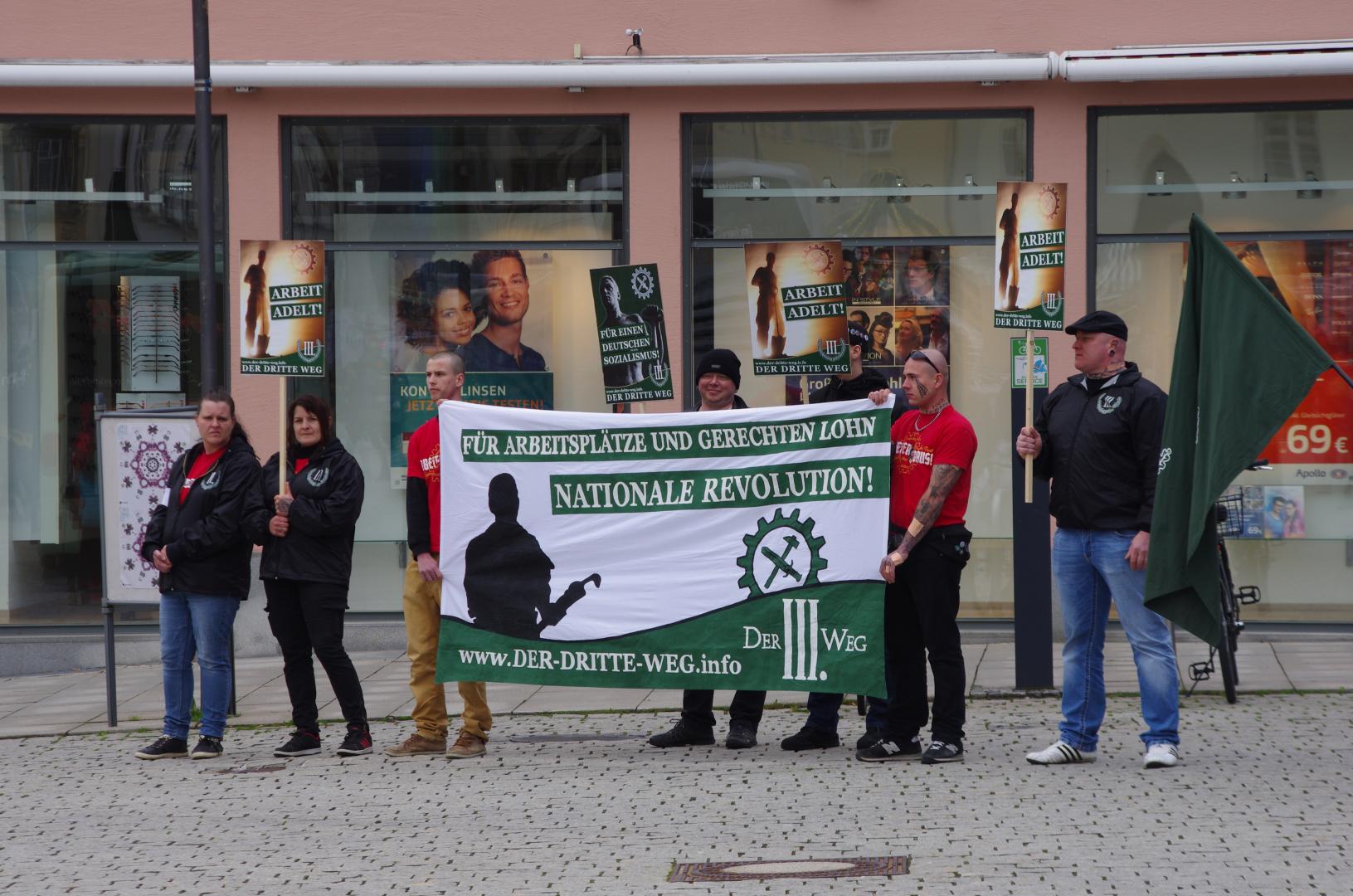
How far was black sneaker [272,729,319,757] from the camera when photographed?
8844mm

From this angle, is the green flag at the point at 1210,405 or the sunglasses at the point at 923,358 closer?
the green flag at the point at 1210,405

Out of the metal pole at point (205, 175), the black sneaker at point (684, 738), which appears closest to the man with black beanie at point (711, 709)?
the black sneaker at point (684, 738)

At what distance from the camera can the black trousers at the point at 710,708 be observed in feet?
28.6

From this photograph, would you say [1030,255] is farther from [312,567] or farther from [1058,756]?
[312,567]

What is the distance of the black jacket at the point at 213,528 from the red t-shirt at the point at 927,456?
3.37 metres

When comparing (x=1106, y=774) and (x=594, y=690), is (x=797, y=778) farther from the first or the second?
(x=594, y=690)

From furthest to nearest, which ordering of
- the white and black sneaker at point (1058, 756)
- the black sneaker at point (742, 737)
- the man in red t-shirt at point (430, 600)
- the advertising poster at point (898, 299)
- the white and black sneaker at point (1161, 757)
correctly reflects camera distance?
the advertising poster at point (898, 299) → the man in red t-shirt at point (430, 600) → the black sneaker at point (742, 737) → the white and black sneaker at point (1058, 756) → the white and black sneaker at point (1161, 757)

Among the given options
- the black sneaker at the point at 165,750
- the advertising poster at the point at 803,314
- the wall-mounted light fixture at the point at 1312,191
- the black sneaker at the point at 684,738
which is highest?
the wall-mounted light fixture at the point at 1312,191

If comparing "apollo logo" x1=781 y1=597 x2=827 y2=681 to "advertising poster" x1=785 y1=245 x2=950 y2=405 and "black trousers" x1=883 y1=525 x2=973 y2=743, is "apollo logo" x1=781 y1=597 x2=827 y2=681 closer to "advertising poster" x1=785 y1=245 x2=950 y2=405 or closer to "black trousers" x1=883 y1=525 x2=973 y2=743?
"black trousers" x1=883 y1=525 x2=973 y2=743

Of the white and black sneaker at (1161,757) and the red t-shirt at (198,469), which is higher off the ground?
the red t-shirt at (198,469)

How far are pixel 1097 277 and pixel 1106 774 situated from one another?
19.7 feet

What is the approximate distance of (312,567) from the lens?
28.7 ft

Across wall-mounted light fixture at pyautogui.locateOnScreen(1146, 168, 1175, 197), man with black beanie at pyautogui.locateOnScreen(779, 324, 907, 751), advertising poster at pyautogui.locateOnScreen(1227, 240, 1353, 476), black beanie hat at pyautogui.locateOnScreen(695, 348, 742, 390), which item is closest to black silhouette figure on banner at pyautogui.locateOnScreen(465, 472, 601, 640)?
black beanie hat at pyautogui.locateOnScreen(695, 348, 742, 390)

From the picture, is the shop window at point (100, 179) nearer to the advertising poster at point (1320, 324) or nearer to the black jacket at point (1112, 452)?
the black jacket at point (1112, 452)
